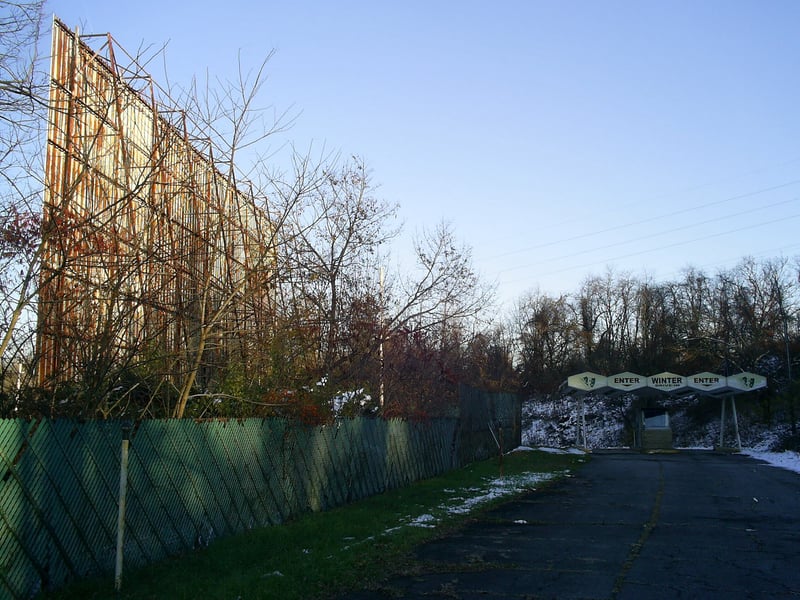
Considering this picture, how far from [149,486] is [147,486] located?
4cm

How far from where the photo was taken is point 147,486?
9719 millimetres

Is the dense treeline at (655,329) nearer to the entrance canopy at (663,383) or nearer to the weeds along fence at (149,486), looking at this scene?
the entrance canopy at (663,383)

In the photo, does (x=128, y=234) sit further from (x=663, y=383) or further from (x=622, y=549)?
(x=663, y=383)

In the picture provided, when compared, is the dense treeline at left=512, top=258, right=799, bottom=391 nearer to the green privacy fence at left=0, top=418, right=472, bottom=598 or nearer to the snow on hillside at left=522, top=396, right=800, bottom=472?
the snow on hillside at left=522, top=396, right=800, bottom=472

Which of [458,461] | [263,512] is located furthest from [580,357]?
[263,512]

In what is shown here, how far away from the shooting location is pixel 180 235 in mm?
11797

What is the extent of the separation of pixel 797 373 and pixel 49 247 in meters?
56.5

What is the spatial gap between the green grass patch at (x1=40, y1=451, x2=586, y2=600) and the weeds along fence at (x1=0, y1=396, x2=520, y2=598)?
1.00 feet

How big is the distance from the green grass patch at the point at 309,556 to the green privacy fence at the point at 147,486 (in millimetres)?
316

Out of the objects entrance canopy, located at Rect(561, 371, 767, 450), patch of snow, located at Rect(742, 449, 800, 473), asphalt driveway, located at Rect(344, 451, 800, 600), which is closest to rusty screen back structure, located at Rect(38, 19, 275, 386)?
asphalt driveway, located at Rect(344, 451, 800, 600)

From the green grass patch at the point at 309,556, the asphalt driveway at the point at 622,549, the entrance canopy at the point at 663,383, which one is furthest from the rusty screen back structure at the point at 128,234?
the entrance canopy at the point at 663,383

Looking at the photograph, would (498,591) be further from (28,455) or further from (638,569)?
(28,455)

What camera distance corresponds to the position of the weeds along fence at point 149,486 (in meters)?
7.72

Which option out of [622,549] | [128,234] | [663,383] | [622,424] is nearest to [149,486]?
[128,234]
